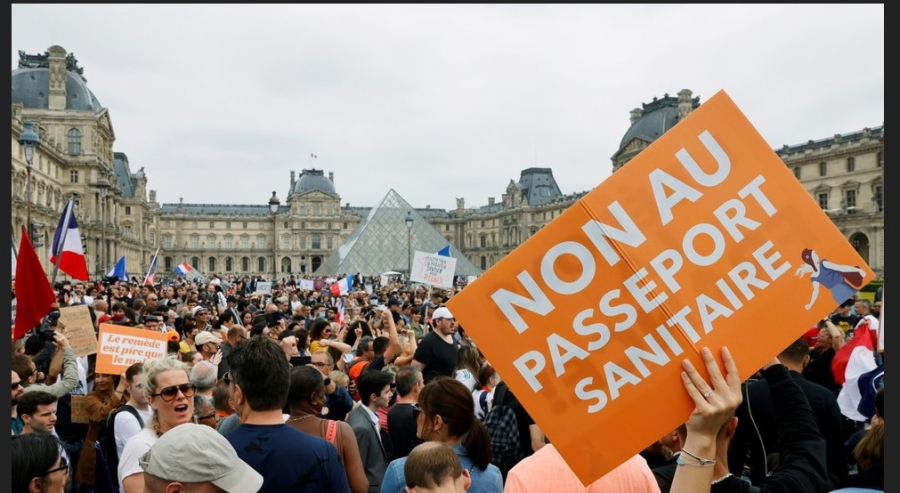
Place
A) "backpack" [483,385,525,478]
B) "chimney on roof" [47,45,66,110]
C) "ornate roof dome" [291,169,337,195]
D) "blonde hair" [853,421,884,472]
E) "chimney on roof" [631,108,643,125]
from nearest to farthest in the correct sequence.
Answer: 1. "blonde hair" [853,421,884,472]
2. "backpack" [483,385,525,478]
3. "chimney on roof" [47,45,66,110]
4. "chimney on roof" [631,108,643,125]
5. "ornate roof dome" [291,169,337,195]

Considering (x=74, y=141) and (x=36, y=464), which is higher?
(x=74, y=141)

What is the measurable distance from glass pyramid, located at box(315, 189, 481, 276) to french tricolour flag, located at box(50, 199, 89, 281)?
99.8ft

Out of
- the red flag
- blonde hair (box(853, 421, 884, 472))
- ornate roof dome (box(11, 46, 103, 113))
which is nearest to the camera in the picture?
blonde hair (box(853, 421, 884, 472))

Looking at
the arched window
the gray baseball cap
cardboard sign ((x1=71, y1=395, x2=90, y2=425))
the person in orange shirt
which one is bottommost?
cardboard sign ((x1=71, y1=395, x2=90, y2=425))

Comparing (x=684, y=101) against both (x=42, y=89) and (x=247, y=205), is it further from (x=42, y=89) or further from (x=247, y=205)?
(x=247, y=205)

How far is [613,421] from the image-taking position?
1.84 meters

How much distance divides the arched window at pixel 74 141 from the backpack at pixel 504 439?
178ft

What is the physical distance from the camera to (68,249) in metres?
11.0

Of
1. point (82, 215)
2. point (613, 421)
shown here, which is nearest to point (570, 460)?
point (613, 421)

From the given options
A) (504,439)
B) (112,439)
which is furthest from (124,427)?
(504,439)

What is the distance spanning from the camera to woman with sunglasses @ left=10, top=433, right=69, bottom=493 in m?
2.32

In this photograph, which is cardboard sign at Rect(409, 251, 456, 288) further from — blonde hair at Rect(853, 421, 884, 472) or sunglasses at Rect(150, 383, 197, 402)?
blonde hair at Rect(853, 421, 884, 472)

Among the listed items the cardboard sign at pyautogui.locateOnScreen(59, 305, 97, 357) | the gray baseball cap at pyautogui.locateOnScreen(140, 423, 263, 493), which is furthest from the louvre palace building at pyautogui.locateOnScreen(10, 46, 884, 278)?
the gray baseball cap at pyautogui.locateOnScreen(140, 423, 263, 493)

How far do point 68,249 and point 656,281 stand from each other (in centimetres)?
1119
